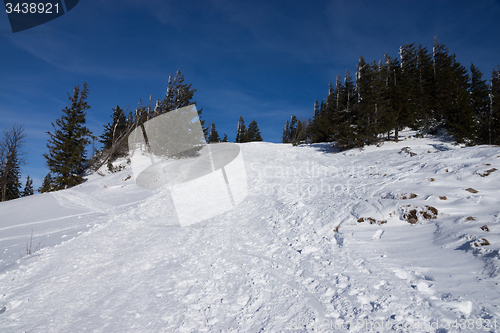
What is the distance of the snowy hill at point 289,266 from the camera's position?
2.97 metres

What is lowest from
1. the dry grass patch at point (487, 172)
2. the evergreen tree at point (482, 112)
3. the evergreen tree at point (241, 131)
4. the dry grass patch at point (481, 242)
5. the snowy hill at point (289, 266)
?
the snowy hill at point (289, 266)

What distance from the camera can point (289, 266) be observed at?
4.47 meters

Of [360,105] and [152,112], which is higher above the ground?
[152,112]

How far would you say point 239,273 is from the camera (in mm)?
4344

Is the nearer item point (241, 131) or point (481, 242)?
point (481, 242)

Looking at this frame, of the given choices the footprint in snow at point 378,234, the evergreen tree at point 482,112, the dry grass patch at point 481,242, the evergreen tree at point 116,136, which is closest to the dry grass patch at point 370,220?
the footprint in snow at point 378,234

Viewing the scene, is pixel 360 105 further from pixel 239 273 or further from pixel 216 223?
pixel 239 273

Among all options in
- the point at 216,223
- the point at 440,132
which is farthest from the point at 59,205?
the point at 440,132

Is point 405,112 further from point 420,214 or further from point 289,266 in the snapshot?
point 289,266

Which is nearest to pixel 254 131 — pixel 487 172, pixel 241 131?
pixel 241 131

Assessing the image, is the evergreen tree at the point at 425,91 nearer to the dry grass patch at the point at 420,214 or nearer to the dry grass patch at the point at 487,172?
the dry grass patch at the point at 487,172

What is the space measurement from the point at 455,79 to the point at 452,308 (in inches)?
1725

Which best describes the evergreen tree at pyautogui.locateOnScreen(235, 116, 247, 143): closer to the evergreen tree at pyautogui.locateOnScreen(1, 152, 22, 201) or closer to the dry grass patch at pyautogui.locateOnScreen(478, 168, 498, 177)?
the evergreen tree at pyautogui.locateOnScreen(1, 152, 22, 201)

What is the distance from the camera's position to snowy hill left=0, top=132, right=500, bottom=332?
117 inches
